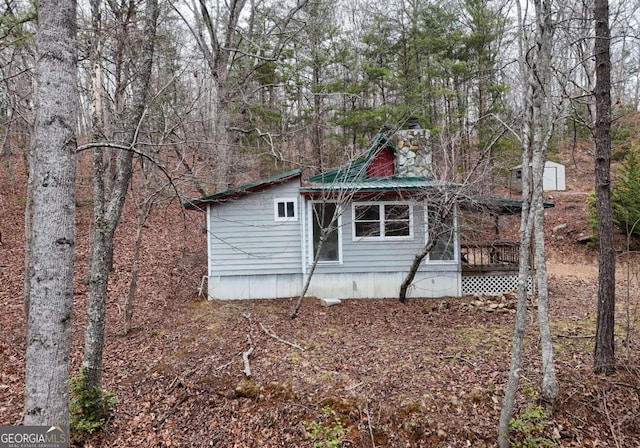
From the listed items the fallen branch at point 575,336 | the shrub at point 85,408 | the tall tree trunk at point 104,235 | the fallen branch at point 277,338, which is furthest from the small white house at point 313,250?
the shrub at point 85,408

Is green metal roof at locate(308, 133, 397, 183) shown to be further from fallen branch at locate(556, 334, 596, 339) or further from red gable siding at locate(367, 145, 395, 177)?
fallen branch at locate(556, 334, 596, 339)

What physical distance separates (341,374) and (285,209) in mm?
5160

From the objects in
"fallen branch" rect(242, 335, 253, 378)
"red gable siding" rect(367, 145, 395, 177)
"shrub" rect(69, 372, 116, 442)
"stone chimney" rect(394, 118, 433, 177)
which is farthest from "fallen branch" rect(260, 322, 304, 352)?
"stone chimney" rect(394, 118, 433, 177)

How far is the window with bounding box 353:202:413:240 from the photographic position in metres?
9.55

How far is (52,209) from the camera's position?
9.09ft

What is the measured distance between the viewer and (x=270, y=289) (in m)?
9.70

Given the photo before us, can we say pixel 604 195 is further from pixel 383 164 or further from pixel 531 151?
pixel 383 164

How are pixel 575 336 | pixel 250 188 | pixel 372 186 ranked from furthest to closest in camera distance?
1. pixel 250 188
2. pixel 372 186
3. pixel 575 336

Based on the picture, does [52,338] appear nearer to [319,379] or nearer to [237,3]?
[319,379]

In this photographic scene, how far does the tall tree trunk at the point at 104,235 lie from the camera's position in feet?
14.9

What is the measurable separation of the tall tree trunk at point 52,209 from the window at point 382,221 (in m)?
7.24

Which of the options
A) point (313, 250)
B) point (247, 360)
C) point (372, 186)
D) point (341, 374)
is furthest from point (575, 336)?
point (313, 250)

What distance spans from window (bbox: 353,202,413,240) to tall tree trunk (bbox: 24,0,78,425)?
7.24 m

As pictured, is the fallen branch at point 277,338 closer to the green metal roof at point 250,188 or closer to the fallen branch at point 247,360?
the fallen branch at point 247,360
